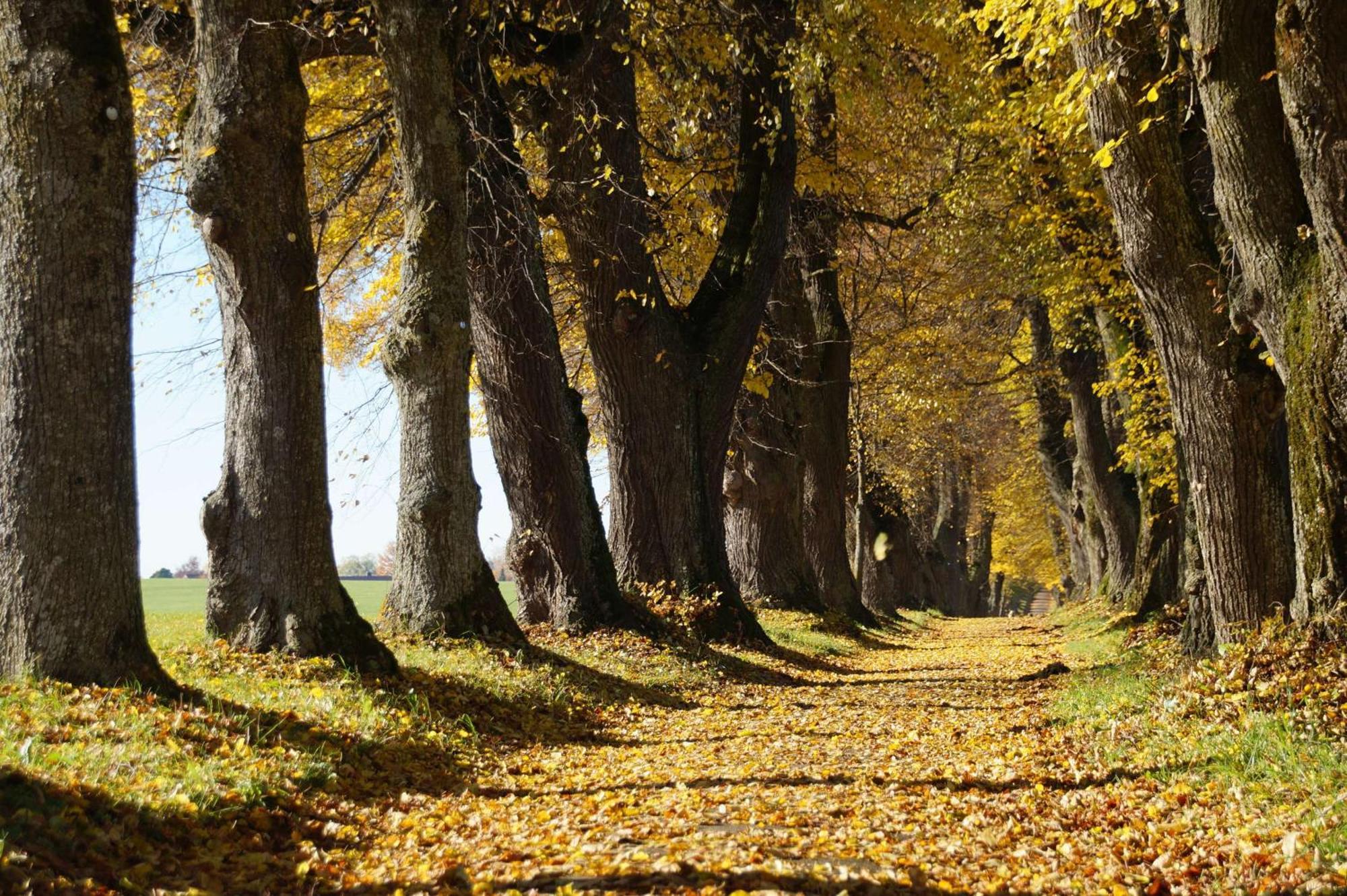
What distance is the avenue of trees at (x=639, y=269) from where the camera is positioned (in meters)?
6.07

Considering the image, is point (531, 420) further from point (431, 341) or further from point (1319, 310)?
point (1319, 310)

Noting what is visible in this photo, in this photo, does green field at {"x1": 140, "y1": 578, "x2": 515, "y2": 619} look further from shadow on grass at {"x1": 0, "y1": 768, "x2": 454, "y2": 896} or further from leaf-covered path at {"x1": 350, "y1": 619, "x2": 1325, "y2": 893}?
shadow on grass at {"x1": 0, "y1": 768, "x2": 454, "y2": 896}

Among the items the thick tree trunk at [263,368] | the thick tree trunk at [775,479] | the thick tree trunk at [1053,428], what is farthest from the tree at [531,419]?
the thick tree trunk at [1053,428]

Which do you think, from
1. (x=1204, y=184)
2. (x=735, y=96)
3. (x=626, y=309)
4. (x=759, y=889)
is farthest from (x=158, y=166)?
(x=1204, y=184)

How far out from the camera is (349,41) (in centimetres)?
1069

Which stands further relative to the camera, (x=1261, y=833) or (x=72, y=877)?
(x=1261, y=833)

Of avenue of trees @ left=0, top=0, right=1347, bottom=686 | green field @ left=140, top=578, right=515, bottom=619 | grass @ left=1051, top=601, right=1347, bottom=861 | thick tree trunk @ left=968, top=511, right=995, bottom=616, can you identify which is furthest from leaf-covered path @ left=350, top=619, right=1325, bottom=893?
thick tree trunk @ left=968, top=511, right=995, bottom=616

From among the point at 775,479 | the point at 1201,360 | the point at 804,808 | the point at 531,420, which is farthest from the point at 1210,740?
the point at 775,479

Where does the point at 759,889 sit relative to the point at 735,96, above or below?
below

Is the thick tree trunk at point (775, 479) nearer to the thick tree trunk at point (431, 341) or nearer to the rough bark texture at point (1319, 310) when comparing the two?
the thick tree trunk at point (431, 341)

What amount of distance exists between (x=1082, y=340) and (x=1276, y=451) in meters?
13.6

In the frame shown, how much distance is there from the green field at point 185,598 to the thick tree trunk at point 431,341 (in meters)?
8.97

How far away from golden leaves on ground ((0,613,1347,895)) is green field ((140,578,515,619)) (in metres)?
10.9

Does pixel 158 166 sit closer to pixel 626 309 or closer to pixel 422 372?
pixel 422 372
